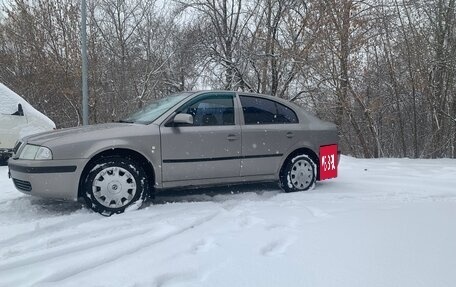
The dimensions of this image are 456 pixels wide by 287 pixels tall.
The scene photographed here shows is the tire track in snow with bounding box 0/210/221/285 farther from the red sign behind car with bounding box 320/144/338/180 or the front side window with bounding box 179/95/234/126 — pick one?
the red sign behind car with bounding box 320/144/338/180

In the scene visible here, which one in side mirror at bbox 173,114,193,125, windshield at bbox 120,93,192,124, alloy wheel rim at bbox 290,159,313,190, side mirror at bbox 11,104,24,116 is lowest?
alloy wheel rim at bbox 290,159,313,190

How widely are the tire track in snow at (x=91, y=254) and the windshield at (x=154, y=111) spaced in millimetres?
1588

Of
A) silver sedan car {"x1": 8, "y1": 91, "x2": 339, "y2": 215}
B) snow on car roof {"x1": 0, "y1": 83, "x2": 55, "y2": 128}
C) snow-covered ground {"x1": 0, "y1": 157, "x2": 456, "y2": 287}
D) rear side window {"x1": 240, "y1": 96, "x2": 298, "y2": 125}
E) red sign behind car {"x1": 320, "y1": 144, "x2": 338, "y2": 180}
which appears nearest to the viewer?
snow-covered ground {"x1": 0, "y1": 157, "x2": 456, "y2": 287}

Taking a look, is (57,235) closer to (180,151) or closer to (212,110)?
(180,151)

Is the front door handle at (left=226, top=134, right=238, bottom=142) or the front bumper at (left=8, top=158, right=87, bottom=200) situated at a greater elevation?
the front door handle at (left=226, top=134, right=238, bottom=142)

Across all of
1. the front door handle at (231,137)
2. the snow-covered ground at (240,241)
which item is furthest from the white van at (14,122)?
the front door handle at (231,137)

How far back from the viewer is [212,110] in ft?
17.9

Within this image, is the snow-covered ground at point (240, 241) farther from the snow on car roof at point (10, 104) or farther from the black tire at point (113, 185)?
the snow on car roof at point (10, 104)

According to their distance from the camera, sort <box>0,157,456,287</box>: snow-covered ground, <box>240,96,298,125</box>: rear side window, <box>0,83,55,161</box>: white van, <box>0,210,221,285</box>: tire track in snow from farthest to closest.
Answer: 1. <box>0,83,55,161</box>: white van
2. <box>240,96,298,125</box>: rear side window
3. <box>0,210,221,285</box>: tire track in snow
4. <box>0,157,456,287</box>: snow-covered ground

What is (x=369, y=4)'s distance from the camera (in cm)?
1270

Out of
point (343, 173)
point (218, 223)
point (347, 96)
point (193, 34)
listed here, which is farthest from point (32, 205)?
point (193, 34)

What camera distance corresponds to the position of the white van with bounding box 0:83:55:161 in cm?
896

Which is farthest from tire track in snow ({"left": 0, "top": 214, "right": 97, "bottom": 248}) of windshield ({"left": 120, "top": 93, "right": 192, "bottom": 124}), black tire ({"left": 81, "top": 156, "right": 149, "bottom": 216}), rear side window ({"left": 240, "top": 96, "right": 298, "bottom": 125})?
rear side window ({"left": 240, "top": 96, "right": 298, "bottom": 125})

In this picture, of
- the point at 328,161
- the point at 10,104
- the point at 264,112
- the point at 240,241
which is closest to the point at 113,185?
the point at 240,241
